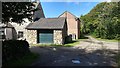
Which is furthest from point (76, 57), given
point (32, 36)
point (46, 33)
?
point (32, 36)

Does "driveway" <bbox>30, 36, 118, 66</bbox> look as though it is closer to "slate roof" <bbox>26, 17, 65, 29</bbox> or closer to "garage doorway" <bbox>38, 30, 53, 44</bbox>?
"slate roof" <bbox>26, 17, 65, 29</bbox>

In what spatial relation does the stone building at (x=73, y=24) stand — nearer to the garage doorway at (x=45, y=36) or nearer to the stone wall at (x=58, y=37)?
the garage doorway at (x=45, y=36)

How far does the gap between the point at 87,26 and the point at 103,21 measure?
694 inches

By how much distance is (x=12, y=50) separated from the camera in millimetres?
Result: 15664

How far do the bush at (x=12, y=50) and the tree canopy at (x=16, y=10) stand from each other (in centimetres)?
160

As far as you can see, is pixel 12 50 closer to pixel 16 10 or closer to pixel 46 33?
pixel 16 10

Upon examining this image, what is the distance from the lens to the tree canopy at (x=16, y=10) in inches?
549

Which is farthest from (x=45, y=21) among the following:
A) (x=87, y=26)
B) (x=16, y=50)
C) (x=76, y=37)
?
(x=87, y=26)

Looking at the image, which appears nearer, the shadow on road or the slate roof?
the shadow on road

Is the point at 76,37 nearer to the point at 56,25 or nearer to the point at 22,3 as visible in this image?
the point at 56,25

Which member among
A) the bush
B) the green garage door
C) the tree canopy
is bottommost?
the bush

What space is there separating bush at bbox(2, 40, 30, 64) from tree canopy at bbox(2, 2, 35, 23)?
5.26ft

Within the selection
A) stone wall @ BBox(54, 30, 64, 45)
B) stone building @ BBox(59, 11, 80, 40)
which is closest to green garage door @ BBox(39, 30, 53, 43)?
stone wall @ BBox(54, 30, 64, 45)

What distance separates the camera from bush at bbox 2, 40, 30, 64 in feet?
46.1
